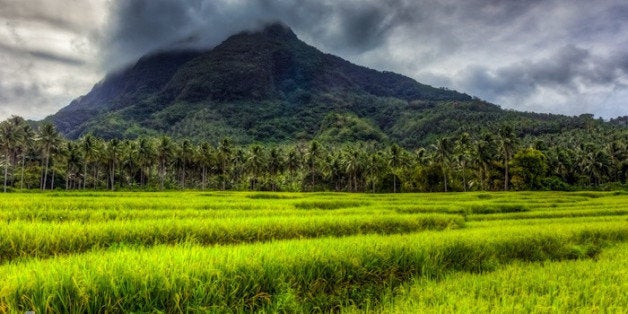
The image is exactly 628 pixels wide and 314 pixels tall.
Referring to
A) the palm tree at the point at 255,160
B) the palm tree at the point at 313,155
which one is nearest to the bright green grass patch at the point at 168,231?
the palm tree at the point at 255,160

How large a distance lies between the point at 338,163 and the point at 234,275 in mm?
109001

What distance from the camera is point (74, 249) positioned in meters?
9.73

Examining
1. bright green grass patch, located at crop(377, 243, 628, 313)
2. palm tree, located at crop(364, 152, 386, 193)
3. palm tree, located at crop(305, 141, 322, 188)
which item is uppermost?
palm tree, located at crop(305, 141, 322, 188)

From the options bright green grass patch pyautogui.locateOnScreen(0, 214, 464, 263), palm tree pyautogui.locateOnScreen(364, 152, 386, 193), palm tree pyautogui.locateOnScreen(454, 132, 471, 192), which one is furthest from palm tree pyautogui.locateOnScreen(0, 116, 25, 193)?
palm tree pyautogui.locateOnScreen(454, 132, 471, 192)

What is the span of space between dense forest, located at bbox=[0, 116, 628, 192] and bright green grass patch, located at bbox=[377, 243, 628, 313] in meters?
80.8

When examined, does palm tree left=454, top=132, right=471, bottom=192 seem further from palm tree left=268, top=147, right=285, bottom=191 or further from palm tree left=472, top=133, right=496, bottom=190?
palm tree left=268, top=147, right=285, bottom=191

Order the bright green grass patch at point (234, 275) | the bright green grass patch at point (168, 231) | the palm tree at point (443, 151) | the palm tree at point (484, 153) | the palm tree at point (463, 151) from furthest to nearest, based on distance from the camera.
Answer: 1. the palm tree at point (463, 151)
2. the palm tree at point (443, 151)
3. the palm tree at point (484, 153)
4. the bright green grass patch at point (168, 231)
5. the bright green grass patch at point (234, 275)

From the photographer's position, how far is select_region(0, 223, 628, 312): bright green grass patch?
5.10 meters

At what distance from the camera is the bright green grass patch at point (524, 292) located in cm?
589

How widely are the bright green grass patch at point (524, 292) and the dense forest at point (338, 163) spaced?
8082cm

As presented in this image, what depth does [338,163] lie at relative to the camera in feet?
377

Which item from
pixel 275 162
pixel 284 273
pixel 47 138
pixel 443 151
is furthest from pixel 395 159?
pixel 284 273

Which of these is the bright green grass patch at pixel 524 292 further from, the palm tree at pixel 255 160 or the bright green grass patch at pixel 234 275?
the palm tree at pixel 255 160

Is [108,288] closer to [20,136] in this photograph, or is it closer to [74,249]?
[74,249]
